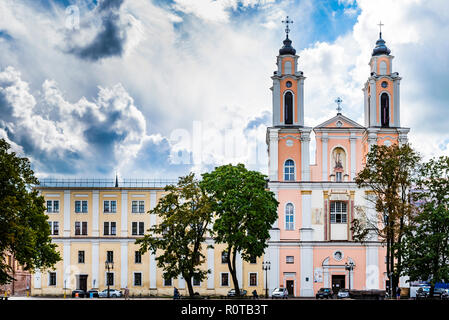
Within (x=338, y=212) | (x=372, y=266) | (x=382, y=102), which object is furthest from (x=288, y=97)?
(x=372, y=266)

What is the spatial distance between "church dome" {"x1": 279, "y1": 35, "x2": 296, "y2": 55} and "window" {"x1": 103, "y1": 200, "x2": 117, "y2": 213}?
76.6 ft

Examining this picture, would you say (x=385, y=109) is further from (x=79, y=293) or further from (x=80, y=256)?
(x=79, y=293)

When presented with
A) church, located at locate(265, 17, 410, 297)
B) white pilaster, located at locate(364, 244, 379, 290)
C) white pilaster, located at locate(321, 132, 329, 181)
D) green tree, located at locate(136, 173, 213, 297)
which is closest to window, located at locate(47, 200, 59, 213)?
green tree, located at locate(136, 173, 213, 297)

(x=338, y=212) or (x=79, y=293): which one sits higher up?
(x=338, y=212)

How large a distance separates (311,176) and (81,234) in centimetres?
2474

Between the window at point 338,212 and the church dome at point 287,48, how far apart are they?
51.2 ft

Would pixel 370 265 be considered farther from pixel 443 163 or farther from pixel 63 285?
pixel 63 285

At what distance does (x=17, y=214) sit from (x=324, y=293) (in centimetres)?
2997

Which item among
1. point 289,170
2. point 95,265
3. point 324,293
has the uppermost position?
point 289,170

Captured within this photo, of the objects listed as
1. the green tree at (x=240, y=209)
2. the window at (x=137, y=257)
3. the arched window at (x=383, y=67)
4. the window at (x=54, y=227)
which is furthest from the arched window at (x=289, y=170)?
the window at (x=54, y=227)

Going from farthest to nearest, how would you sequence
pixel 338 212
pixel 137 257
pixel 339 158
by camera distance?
pixel 137 257, pixel 339 158, pixel 338 212

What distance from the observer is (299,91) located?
73.5 metres

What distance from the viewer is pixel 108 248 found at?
253ft
